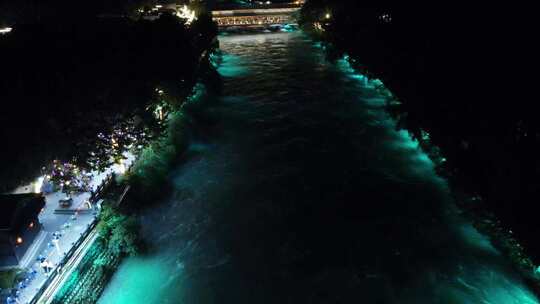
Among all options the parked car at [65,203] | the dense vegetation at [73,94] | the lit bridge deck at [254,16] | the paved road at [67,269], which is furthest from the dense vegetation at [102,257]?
the lit bridge deck at [254,16]

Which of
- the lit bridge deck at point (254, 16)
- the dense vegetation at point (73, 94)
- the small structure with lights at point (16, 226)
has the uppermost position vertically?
the lit bridge deck at point (254, 16)

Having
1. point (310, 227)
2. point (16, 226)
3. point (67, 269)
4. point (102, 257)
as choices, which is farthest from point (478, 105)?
point (16, 226)

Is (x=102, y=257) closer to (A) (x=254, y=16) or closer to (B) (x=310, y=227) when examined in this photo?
(B) (x=310, y=227)

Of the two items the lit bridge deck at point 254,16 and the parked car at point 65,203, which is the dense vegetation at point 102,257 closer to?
the parked car at point 65,203

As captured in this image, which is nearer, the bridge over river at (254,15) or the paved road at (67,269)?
the paved road at (67,269)

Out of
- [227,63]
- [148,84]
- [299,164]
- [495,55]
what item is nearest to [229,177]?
[299,164]

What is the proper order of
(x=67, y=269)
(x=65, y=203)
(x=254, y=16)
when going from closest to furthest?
(x=67, y=269), (x=65, y=203), (x=254, y=16)

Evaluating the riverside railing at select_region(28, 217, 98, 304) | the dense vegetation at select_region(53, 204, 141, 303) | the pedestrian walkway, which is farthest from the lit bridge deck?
the riverside railing at select_region(28, 217, 98, 304)
